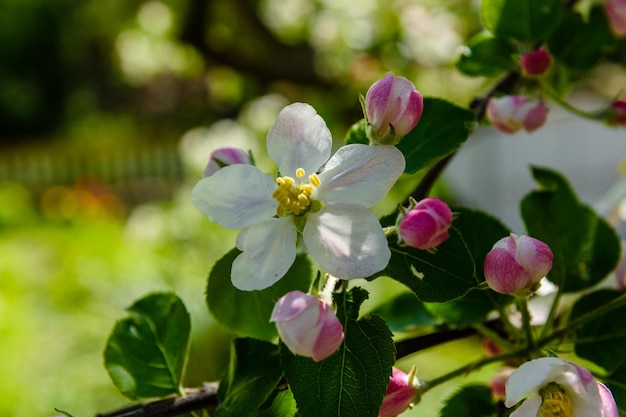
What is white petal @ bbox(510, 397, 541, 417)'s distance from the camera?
272 mm

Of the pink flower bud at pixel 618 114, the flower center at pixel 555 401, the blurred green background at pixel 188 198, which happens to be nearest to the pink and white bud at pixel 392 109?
the flower center at pixel 555 401

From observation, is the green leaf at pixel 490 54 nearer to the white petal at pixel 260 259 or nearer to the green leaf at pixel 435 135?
the green leaf at pixel 435 135

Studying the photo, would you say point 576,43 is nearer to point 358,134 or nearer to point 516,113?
point 516,113

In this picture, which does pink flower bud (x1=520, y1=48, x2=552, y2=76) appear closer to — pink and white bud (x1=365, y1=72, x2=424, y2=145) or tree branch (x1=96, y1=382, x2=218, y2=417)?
pink and white bud (x1=365, y1=72, x2=424, y2=145)

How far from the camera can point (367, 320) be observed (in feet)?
0.96

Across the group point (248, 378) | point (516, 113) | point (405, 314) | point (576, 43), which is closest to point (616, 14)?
point (576, 43)

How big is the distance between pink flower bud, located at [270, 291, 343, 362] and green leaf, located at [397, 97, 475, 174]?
10cm

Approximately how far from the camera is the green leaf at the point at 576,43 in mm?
472

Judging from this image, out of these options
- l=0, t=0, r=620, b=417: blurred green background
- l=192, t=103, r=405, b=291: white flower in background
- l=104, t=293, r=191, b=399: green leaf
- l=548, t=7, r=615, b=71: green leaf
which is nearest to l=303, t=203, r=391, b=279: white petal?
l=192, t=103, r=405, b=291: white flower in background

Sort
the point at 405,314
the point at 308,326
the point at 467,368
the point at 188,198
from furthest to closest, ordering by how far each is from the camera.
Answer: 1. the point at 188,198
2. the point at 405,314
3. the point at 467,368
4. the point at 308,326

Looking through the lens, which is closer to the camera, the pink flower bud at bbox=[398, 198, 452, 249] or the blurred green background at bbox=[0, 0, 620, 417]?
the pink flower bud at bbox=[398, 198, 452, 249]

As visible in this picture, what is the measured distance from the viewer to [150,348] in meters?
0.38

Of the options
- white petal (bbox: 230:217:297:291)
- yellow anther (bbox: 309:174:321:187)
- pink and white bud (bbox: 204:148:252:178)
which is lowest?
white petal (bbox: 230:217:297:291)

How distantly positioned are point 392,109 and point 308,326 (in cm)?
10
